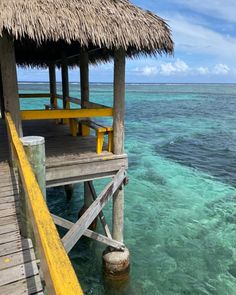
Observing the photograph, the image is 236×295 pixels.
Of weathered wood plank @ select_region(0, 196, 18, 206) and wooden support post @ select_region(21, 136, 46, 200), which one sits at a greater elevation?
wooden support post @ select_region(21, 136, 46, 200)

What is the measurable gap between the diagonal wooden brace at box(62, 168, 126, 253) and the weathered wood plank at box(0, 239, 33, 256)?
1.70 m

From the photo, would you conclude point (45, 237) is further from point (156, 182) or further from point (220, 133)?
point (220, 133)

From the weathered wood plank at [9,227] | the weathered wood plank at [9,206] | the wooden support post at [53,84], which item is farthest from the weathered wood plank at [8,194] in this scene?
the wooden support post at [53,84]

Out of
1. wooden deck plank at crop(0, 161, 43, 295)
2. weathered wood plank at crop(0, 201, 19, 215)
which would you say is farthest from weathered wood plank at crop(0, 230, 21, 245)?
weathered wood plank at crop(0, 201, 19, 215)

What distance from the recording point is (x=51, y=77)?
1067 centimetres

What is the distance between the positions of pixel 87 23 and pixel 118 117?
1616 mm

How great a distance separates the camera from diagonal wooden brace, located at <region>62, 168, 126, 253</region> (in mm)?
4754

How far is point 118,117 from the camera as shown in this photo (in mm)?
5367

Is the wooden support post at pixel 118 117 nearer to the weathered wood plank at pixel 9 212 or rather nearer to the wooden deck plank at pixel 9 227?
the weathered wood plank at pixel 9 212

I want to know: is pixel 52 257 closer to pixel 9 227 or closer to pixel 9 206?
pixel 9 227

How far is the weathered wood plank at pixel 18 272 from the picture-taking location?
2.45 m

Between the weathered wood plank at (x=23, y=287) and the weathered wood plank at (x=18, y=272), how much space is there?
0.05 m

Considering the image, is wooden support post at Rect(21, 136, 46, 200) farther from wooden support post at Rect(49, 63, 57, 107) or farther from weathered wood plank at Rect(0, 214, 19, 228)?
wooden support post at Rect(49, 63, 57, 107)

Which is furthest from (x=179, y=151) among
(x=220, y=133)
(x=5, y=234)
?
(x=5, y=234)
